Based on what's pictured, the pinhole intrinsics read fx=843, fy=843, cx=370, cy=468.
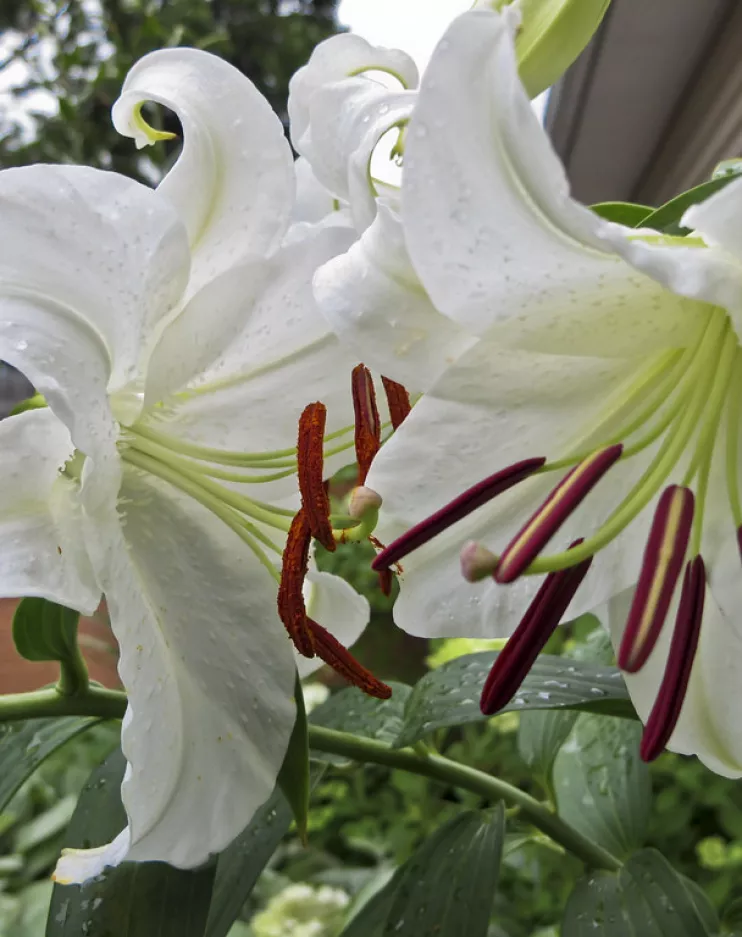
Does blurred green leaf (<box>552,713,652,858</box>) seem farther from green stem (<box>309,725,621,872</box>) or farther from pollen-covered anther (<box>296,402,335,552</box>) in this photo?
pollen-covered anther (<box>296,402,335,552</box>)

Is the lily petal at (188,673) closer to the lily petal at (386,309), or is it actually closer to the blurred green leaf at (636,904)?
the lily petal at (386,309)

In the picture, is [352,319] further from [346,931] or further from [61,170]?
[346,931]

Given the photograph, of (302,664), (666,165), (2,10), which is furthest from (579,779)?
(2,10)

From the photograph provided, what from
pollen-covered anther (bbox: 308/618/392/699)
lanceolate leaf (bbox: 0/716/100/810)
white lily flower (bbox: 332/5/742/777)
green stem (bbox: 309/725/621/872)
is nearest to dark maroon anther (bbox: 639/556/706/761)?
white lily flower (bbox: 332/5/742/777)

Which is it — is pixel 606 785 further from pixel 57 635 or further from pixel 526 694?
pixel 57 635

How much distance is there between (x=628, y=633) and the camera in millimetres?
300

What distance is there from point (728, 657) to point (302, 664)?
211 mm

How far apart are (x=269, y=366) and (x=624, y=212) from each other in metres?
0.18

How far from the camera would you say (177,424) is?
1.38 feet

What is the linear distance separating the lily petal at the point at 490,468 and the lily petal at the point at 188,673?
0.08 meters

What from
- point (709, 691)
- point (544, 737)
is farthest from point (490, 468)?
point (544, 737)

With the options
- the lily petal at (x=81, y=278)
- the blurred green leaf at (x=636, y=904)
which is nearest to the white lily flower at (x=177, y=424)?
the lily petal at (x=81, y=278)

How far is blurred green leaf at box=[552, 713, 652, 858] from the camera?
63 cm

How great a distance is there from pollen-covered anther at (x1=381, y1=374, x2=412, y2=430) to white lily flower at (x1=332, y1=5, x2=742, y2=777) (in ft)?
0.15
